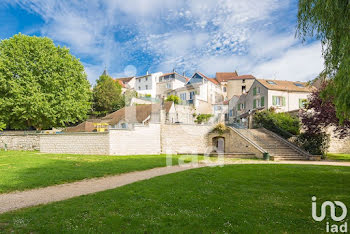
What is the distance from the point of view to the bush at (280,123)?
74.9 ft

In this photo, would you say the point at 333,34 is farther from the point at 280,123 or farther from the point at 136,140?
the point at 280,123

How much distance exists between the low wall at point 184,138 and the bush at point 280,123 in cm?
643

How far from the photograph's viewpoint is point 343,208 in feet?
16.1

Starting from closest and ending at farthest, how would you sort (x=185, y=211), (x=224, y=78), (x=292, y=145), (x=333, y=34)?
(x=185, y=211)
(x=333, y=34)
(x=292, y=145)
(x=224, y=78)

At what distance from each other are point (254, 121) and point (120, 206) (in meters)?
24.8

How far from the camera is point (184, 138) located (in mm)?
24062

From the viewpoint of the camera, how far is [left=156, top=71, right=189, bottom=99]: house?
57.8 metres

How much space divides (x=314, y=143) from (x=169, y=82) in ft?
140

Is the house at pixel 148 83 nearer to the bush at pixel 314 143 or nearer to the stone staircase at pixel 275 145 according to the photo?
the stone staircase at pixel 275 145

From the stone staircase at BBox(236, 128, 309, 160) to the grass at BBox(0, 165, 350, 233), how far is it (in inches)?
473

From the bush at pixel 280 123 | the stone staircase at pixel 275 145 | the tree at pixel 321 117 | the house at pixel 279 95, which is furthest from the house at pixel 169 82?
the tree at pixel 321 117

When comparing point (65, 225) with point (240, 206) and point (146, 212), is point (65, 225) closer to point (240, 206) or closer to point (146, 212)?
point (146, 212)

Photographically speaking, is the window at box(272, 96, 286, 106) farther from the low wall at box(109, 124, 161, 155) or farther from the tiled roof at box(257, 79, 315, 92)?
the low wall at box(109, 124, 161, 155)

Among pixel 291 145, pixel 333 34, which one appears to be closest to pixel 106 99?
pixel 291 145
